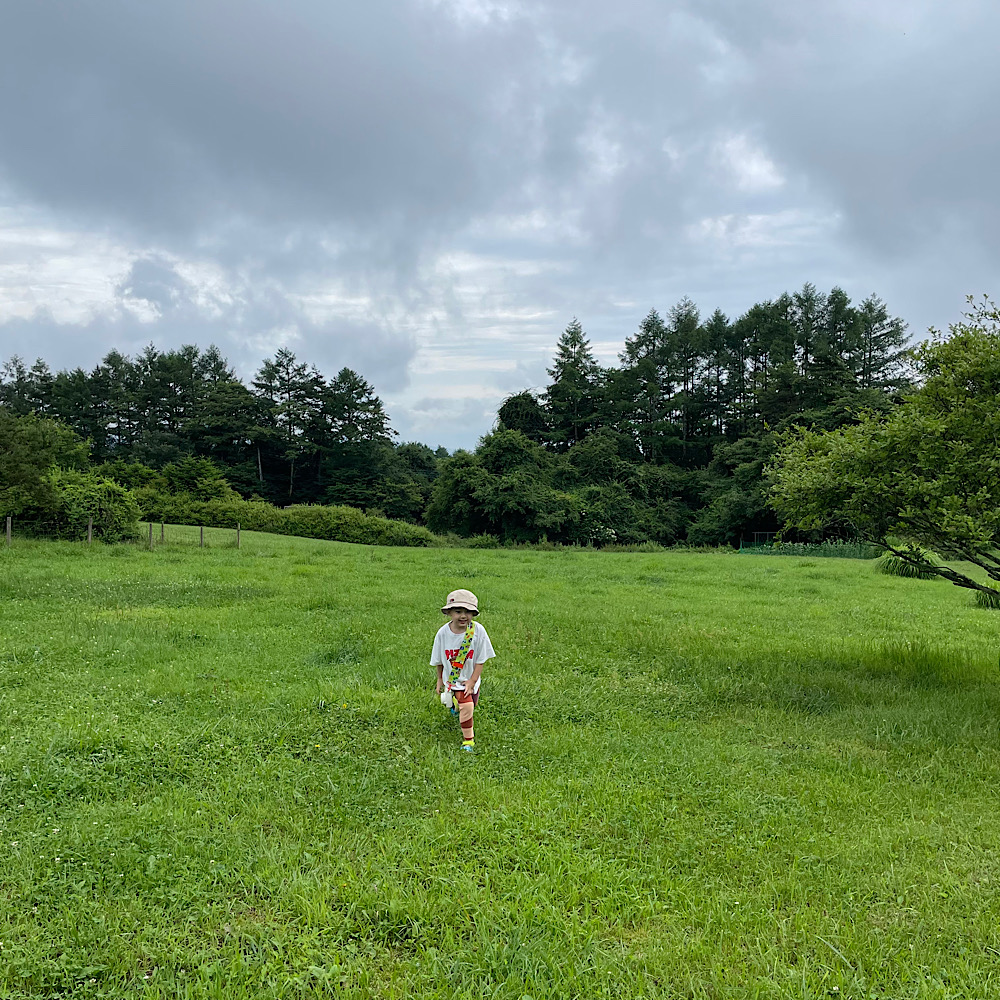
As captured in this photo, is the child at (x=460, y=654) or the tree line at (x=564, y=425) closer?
the child at (x=460, y=654)

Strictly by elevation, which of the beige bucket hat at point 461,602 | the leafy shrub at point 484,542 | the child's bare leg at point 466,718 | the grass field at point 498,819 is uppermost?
the beige bucket hat at point 461,602

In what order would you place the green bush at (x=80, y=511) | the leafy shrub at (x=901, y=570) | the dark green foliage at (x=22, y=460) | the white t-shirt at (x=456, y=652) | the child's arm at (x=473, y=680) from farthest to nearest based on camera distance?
the green bush at (x=80, y=511) → the leafy shrub at (x=901, y=570) → the dark green foliage at (x=22, y=460) → the white t-shirt at (x=456, y=652) → the child's arm at (x=473, y=680)

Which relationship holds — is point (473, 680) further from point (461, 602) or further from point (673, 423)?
point (673, 423)

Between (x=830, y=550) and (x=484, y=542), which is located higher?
(x=830, y=550)

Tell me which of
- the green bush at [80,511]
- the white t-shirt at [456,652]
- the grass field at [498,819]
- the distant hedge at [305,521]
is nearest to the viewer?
the grass field at [498,819]

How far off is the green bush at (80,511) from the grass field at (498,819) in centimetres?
1388

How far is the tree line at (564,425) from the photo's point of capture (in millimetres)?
42875

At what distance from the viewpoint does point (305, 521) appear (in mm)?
39906

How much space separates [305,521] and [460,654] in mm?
35945

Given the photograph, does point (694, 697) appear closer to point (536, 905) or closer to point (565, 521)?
point (536, 905)

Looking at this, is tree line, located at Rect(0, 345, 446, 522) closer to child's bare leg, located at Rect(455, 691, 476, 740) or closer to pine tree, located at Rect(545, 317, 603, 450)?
pine tree, located at Rect(545, 317, 603, 450)

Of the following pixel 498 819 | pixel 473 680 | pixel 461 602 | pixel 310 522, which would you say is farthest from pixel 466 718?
pixel 310 522

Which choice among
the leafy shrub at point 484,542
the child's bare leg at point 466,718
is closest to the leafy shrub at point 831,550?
the leafy shrub at point 484,542

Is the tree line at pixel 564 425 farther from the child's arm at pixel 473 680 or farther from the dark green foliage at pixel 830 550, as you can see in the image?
the child's arm at pixel 473 680
